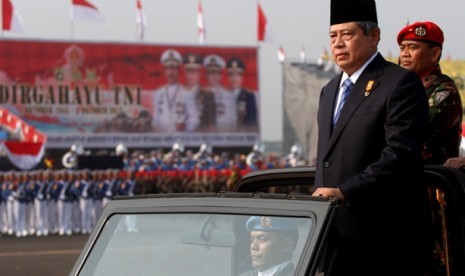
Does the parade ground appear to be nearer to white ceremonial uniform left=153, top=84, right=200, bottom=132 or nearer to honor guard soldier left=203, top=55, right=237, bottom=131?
white ceremonial uniform left=153, top=84, right=200, bottom=132

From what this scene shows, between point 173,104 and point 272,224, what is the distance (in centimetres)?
5542

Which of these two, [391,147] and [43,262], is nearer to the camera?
[391,147]

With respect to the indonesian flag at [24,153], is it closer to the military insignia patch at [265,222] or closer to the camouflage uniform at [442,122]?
the camouflage uniform at [442,122]

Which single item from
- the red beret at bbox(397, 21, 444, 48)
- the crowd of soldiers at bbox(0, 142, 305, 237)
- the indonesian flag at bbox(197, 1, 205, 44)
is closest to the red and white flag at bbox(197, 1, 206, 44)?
the indonesian flag at bbox(197, 1, 205, 44)

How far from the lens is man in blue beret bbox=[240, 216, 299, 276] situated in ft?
11.3

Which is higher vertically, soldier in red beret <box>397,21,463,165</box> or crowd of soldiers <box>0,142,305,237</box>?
soldier in red beret <box>397,21,463,165</box>

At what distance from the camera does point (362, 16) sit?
3.92 meters

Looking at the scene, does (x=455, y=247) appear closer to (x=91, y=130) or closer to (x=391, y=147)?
(x=391, y=147)

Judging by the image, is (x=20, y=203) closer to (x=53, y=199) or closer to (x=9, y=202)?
(x=9, y=202)

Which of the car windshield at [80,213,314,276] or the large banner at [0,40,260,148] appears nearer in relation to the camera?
the car windshield at [80,213,314,276]

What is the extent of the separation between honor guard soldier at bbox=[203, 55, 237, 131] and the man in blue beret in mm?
55167

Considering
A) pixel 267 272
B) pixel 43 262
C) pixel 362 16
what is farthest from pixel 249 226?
pixel 43 262

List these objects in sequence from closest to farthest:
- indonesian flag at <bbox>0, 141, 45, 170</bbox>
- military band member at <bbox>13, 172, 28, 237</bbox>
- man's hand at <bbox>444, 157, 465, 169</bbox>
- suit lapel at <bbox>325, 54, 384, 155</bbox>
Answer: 1. suit lapel at <bbox>325, 54, 384, 155</bbox>
2. man's hand at <bbox>444, 157, 465, 169</bbox>
3. military band member at <bbox>13, 172, 28, 237</bbox>
4. indonesian flag at <bbox>0, 141, 45, 170</bbox>

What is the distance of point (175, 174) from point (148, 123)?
26.0m
